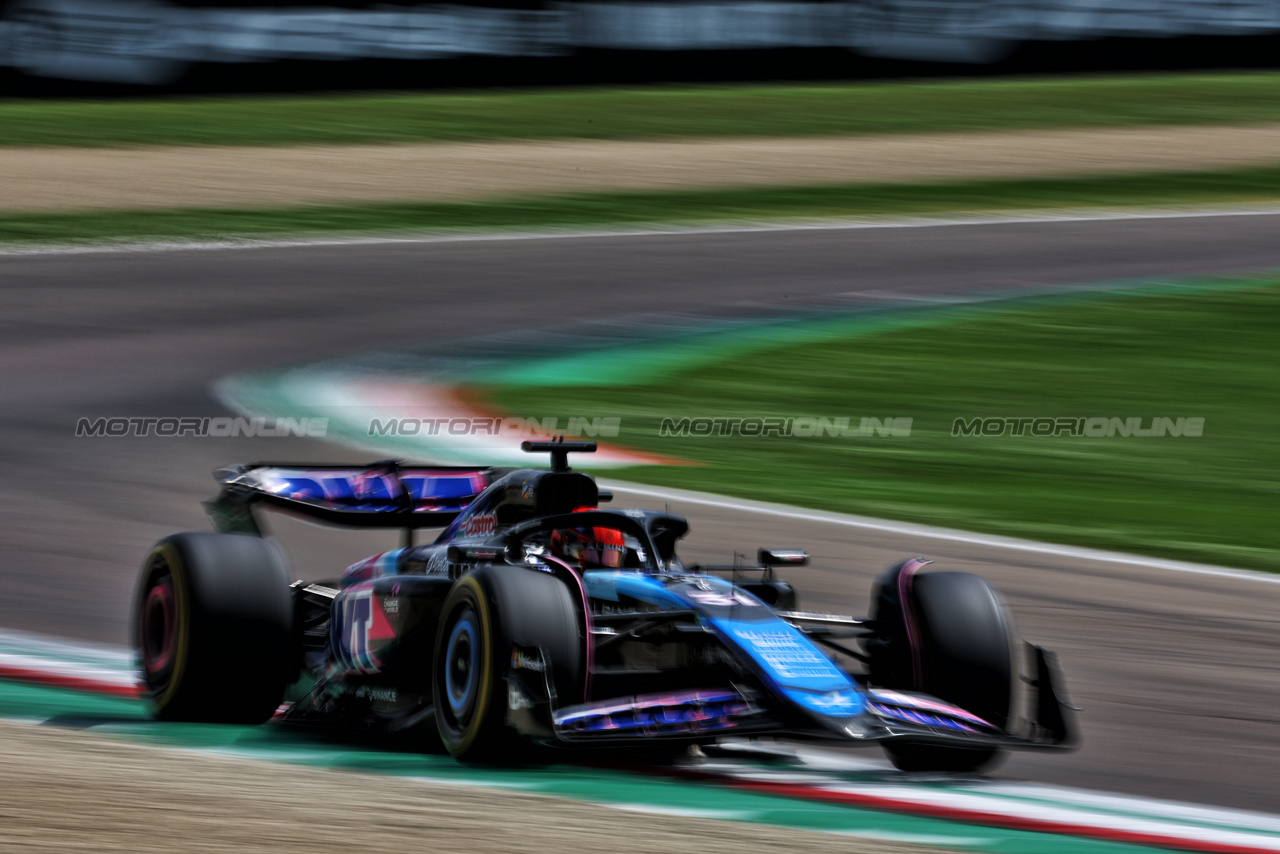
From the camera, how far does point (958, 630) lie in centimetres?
660

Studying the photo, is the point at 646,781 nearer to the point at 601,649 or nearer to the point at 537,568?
the point at 601,649

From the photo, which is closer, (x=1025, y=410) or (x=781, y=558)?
(x=781, y=558)

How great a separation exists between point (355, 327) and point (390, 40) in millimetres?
12009

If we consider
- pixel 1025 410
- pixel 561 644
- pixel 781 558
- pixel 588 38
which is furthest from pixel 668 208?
pixel 561 644

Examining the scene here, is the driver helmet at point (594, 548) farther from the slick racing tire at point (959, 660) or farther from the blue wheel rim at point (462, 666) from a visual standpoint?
the slick racing tire at point (959, 660)

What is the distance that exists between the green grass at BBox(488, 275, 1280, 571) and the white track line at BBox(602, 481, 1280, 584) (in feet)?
0.62

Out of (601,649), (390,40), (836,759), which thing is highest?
(390,40)

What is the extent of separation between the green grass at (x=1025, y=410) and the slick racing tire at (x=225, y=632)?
15.7 feet

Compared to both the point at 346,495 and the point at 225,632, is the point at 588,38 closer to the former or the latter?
the point at 346,495

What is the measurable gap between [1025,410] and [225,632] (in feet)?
28.6

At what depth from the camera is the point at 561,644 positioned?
599 centimetres

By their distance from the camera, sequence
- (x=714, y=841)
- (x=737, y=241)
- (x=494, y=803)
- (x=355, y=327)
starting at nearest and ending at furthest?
(x=714, y=841) < (x=494, y=803) < (x=355, y=327) < (x=737, y=241)

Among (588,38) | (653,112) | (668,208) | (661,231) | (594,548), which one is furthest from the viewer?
(653,112)

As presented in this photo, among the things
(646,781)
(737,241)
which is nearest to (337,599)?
(646,781)
